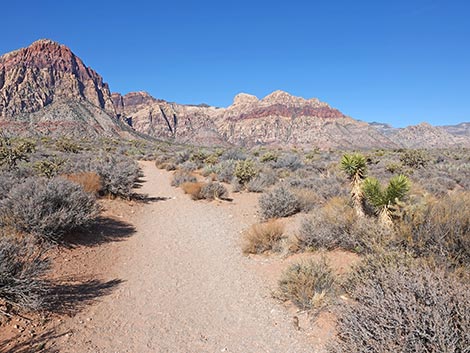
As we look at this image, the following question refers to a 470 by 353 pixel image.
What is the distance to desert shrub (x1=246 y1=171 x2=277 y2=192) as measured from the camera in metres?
13.6

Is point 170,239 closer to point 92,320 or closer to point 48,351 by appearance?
point 92,320

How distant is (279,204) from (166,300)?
5236mm

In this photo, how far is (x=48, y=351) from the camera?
136 inches

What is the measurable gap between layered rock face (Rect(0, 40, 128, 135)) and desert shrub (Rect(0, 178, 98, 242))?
3327 inches

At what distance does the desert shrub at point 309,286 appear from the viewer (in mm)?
4387

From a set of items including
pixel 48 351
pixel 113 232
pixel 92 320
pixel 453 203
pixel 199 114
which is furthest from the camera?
pixel 199 114

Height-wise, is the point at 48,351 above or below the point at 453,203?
below

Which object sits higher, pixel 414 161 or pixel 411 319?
pixel 414 161

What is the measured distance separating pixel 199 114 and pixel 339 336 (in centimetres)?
18132

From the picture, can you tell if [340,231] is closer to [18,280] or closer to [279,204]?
[279,204]

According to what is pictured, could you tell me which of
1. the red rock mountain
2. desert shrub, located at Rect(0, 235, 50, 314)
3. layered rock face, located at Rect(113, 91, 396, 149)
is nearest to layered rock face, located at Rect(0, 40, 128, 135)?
the red rock mountain

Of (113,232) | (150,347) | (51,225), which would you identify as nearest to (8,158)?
(113,232)

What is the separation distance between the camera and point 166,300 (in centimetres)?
495

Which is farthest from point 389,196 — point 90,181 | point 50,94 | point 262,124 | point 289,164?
point 262,124
